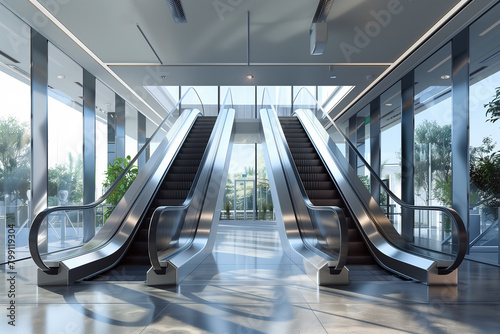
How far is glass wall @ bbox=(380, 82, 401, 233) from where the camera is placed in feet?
35.3

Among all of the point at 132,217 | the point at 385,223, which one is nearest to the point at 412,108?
the point at 385,223

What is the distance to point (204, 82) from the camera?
1224cm

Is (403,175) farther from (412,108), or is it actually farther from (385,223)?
(385,223)

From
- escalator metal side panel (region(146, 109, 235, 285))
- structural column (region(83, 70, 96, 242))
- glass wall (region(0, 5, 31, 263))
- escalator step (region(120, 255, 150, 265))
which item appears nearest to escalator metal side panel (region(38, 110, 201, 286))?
escalator step (region(120, 255, 150, 265))

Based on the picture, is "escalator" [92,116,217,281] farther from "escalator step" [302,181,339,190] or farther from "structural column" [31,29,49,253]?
"escalator step" [302,181,339,190]

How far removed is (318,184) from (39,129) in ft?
17.9

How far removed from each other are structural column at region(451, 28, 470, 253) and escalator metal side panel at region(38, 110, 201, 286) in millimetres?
5494

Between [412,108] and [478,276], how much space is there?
532 cm

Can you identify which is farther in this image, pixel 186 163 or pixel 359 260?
pixel 186 163

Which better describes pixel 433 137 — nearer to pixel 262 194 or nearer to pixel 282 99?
pixel 282 99

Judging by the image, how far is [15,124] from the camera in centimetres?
743

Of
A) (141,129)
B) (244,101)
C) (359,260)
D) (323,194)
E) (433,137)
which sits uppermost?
(244,101)

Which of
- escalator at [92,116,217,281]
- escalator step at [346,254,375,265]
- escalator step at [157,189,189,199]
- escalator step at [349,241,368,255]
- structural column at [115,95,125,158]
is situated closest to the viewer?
escalator at [92,116,217,281]

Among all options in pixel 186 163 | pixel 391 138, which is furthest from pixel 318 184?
pixel 391 138
